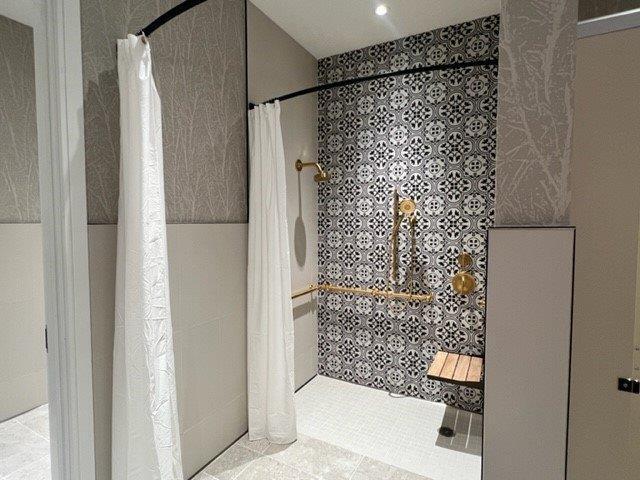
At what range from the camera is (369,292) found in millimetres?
2582

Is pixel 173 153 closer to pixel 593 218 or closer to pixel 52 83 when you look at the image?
pixel 52 83

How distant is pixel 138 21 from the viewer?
1.35 metres

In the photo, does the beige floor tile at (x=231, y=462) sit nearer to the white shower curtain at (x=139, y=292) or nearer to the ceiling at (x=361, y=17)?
the white shower curtain at (x=139, y=292)

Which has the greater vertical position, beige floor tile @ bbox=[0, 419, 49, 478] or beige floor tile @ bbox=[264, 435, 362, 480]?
beige floor tile @ bbox=[0, 419, 49, 478]

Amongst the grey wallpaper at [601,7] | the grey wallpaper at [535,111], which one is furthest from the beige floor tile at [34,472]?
the grey wallpaper at [601,7]

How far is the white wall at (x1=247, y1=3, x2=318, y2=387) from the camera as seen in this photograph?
2098 mm

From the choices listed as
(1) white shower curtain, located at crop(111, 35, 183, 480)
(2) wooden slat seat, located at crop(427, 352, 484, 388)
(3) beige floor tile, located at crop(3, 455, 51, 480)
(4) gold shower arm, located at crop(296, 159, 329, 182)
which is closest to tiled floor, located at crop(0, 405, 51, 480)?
(3) beige floor tile, located at crop(3, 455, 51, 480)

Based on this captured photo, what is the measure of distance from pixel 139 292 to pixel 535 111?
1340 mm

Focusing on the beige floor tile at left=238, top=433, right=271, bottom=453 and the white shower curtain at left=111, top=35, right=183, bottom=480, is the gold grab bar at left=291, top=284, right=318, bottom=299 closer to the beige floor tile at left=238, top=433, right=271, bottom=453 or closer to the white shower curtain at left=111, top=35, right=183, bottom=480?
the beige floor tile at left=238, top=433, right=271, bottom=453

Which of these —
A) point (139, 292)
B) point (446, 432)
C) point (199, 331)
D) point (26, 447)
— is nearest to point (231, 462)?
point (199, 331)

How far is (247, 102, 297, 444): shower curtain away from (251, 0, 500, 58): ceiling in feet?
2.48

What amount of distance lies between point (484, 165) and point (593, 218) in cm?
157

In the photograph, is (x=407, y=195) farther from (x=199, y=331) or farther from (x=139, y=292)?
(x=139, y=292)

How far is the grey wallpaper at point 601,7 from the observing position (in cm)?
76
